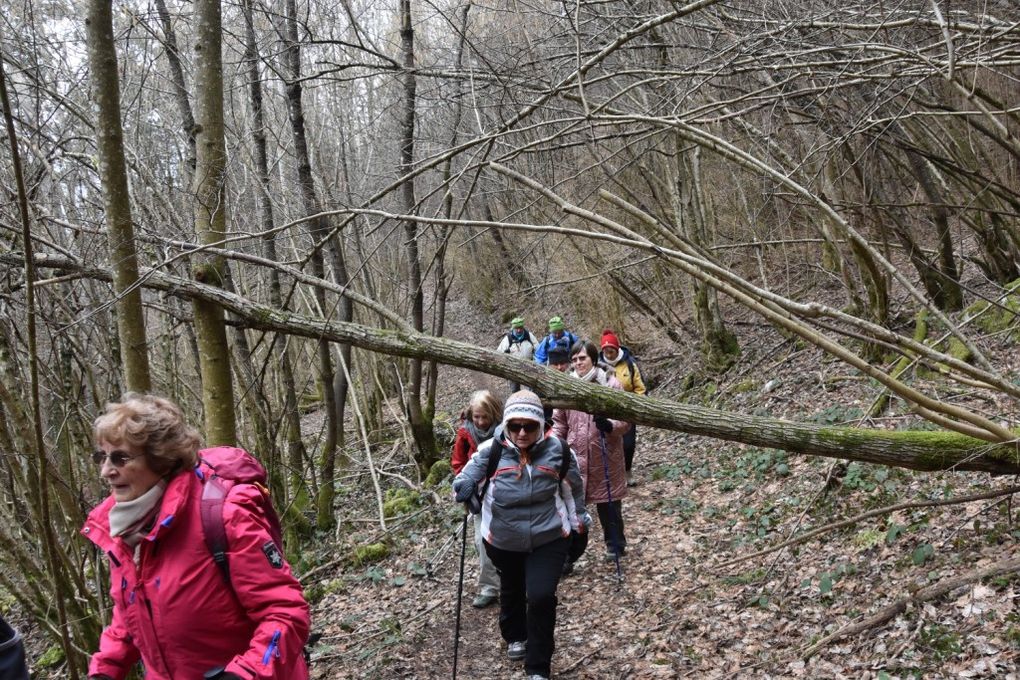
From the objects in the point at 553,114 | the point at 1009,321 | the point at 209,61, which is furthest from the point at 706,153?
the point at 209,61

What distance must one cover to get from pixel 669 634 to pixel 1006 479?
2656 mm

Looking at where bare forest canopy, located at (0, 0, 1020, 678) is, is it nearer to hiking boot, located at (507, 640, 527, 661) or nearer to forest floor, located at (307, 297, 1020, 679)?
forest floor, located at (307, 297, 1020, 679)

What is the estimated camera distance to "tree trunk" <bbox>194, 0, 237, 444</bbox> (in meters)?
4.56

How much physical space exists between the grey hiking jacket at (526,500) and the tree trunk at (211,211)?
1638 millimetres

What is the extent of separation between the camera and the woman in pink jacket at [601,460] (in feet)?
21.6

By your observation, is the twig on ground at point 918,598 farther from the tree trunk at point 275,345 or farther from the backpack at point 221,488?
the tree trunk at point 275,345

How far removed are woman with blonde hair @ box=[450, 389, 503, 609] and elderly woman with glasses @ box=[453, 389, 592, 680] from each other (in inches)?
51.2

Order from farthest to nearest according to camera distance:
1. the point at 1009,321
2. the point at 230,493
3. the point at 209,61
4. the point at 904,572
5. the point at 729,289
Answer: the point at 1009,321
the point at 904,572
the point at 209,61
the point at 729,289
the point at 230,493

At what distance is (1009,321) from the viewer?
7.81m

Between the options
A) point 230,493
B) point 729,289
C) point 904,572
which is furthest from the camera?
point 904,572

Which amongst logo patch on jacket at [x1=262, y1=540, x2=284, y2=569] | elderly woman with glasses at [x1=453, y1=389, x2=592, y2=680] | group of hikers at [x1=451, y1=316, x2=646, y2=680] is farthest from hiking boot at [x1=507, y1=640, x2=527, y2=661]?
logo patch on jacket at [x1=262, y1=540, x2=284, y2=569]

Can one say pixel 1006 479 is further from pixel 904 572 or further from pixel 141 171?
pixel 141 171

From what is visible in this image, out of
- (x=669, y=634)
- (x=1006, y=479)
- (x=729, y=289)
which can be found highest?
(x=729, y=289)

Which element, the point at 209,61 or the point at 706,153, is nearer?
the point at 209,61
